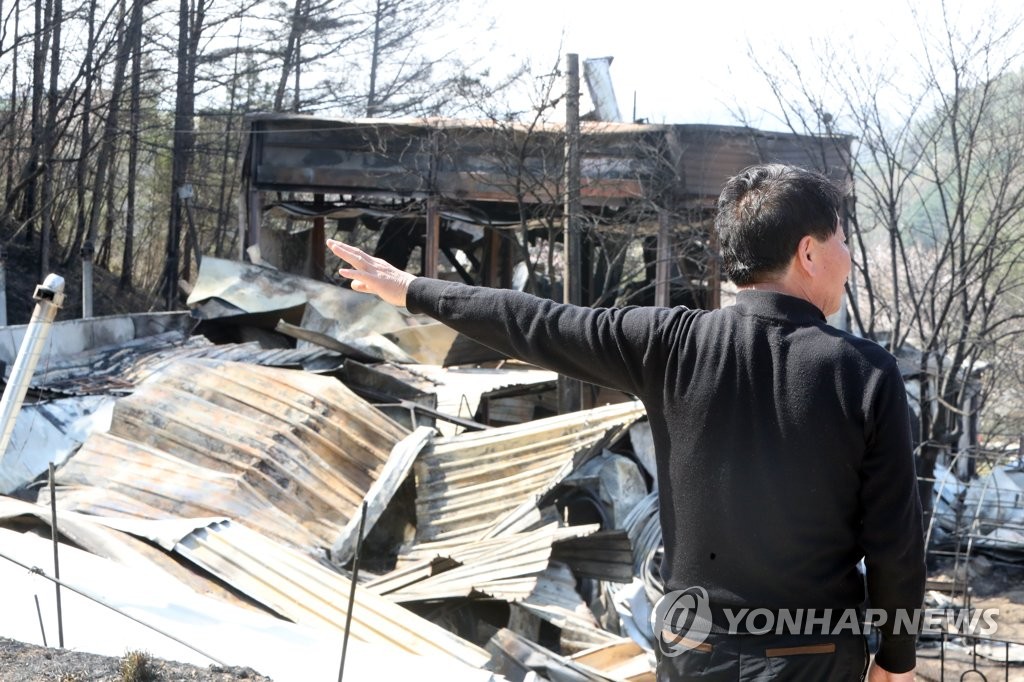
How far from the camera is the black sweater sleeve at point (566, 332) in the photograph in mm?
2006

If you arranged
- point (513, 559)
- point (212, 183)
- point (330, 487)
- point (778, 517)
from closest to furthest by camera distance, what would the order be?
point (778, 517), point (513, 559), point (330, 487), point (212, 183)

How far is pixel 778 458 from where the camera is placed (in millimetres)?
1843

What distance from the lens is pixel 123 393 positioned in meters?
9.45

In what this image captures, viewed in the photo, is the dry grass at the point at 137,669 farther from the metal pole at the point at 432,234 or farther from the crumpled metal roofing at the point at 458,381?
the metal pole at the point at 432,234

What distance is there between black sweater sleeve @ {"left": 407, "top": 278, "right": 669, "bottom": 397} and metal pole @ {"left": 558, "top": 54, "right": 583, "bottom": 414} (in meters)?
10.1

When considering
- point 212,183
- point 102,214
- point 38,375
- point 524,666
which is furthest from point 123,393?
point 212,183

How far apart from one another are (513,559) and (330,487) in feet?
5.62

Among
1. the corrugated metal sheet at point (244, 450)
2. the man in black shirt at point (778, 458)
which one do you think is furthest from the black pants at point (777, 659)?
the corrugated metal sheet at point (244, 450)

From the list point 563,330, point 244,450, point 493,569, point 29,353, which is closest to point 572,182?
point 244,450

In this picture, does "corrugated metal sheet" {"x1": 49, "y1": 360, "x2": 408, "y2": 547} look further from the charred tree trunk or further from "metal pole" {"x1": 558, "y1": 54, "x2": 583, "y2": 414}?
the charred tree trunk

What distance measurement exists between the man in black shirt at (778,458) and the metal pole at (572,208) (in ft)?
33.8

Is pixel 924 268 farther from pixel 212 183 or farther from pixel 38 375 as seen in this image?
pixel 212 183

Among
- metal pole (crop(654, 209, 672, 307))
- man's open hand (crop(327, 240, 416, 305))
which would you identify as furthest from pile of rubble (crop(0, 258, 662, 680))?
metal pole (crop(654, 209, 672, 307))

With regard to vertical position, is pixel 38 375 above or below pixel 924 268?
below
